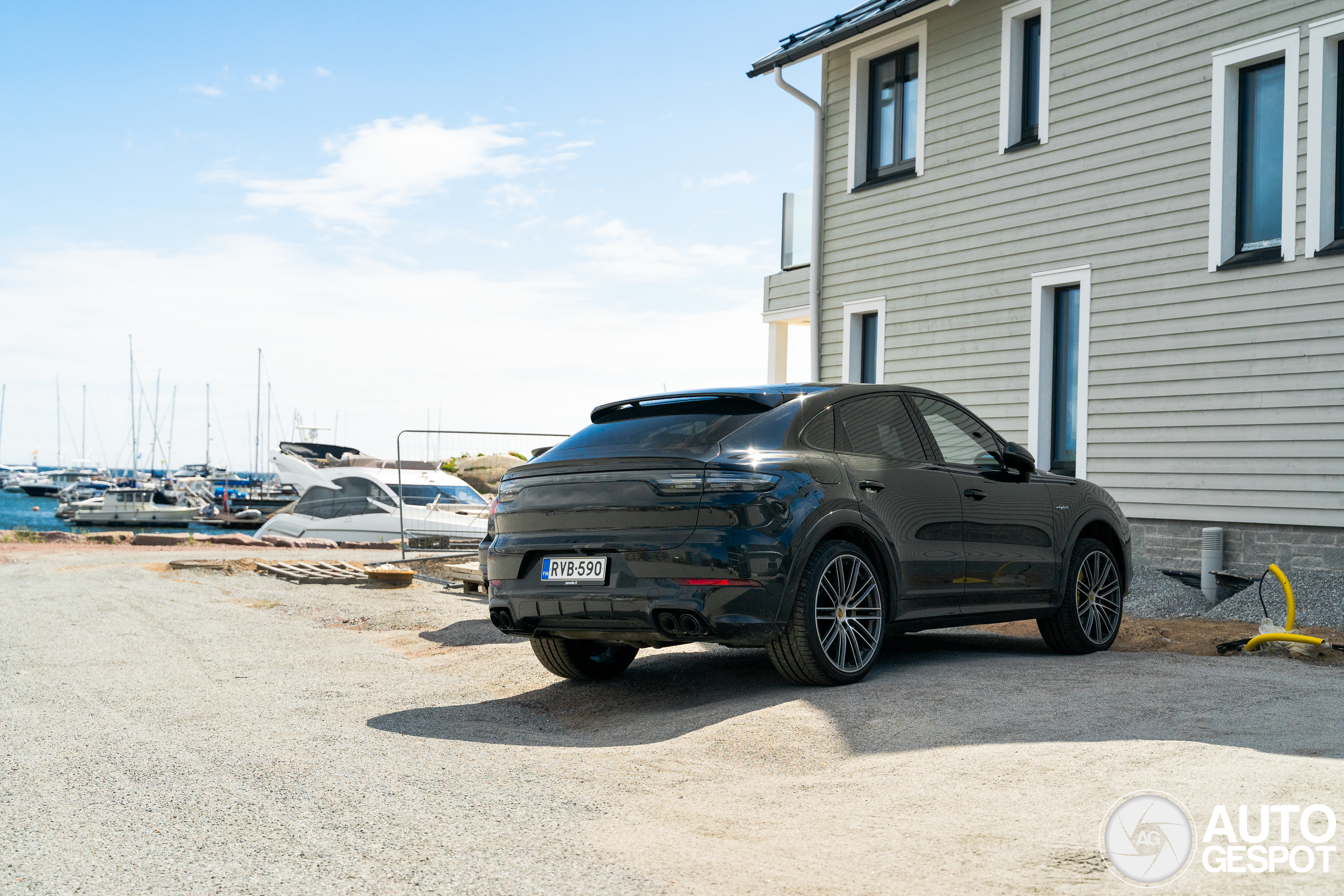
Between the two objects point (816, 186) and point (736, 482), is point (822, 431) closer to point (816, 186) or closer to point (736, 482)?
point (736, 482)

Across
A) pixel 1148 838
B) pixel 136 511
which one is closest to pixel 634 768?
pixel 1148 838

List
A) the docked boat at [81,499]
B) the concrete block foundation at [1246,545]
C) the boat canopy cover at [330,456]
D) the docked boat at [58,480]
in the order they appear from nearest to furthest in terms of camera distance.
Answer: the concrete block foundation at [1246,545] < the boat canopy cover at [330,456] < the docked boat at [81,499] < the docked boat at [58,480]

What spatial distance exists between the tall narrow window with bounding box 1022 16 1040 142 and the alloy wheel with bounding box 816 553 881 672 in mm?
8952

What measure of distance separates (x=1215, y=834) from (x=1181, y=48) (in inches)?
407

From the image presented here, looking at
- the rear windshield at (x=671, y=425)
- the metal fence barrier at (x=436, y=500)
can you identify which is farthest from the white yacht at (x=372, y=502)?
the rear windshield at (x=671, y=425)

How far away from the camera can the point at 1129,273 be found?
11.9 m

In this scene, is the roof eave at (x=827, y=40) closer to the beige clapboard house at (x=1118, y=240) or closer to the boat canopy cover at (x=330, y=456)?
the beige clapboard house at (x=1118, y=240)

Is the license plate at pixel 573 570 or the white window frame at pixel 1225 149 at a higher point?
the white window frame at pixel 1225 149

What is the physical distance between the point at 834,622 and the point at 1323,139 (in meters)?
7.65

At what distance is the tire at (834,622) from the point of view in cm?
555

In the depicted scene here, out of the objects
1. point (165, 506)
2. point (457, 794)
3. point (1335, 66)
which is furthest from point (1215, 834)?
point (165, 506)

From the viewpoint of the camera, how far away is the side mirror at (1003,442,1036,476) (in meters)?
6.99

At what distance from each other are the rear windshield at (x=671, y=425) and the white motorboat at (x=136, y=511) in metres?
56.4

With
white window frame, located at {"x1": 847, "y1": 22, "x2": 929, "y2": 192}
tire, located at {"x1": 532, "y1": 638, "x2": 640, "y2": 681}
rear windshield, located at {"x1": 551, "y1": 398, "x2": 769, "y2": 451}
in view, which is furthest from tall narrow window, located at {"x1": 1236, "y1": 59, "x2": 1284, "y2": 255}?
tire, located at {"x1": 532, "y1": 638, "x2": 640, "y2": 681}
